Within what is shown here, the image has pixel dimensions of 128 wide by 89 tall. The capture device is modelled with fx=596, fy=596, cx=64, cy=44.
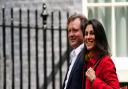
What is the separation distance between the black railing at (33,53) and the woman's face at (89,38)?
3185mm

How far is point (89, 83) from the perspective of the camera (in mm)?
4559

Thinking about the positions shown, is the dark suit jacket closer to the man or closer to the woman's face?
the man

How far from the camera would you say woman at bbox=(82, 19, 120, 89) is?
174 inches

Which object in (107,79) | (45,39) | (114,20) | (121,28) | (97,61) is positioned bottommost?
(107,79)

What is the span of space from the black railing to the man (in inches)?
109

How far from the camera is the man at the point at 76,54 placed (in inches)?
191

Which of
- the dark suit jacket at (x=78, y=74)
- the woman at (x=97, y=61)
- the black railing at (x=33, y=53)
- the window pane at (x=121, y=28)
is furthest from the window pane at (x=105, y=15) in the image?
the woman at (x=97, y=61)

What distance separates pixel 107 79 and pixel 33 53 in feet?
13.6

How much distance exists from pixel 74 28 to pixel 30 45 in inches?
139

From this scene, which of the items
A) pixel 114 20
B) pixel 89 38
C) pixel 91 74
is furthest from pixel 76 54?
pixel 114 20

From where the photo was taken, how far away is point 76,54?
5.00m

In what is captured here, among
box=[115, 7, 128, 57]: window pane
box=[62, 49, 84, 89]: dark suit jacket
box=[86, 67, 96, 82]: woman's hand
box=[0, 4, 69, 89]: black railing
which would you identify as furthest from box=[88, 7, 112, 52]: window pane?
box=[86, 67, 96, 82]: woman's hand

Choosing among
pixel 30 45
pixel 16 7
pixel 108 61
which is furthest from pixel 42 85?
pixel 108 61

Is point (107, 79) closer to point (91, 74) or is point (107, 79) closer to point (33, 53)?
point (91, 74)
